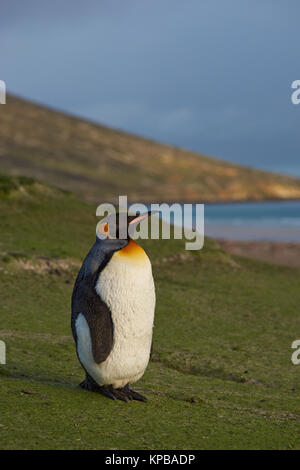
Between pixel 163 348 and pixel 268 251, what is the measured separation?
2397 cm

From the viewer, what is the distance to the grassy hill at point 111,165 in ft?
389

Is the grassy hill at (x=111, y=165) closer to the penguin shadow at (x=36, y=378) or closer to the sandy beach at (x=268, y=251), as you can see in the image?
the sandy beach at (x=268, y=251)

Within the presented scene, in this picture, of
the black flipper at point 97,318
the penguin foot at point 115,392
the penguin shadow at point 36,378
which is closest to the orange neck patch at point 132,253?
the black flipper at point 97,318

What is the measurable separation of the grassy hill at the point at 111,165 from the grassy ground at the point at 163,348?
296 ft

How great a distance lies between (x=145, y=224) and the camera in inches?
838

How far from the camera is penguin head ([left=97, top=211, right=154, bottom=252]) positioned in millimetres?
6953

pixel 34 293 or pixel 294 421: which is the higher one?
pixel 34 293

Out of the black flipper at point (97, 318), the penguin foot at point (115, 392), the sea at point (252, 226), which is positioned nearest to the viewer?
the black flipper at point (97, 318)

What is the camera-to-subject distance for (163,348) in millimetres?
11250

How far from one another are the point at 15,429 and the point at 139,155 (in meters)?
141

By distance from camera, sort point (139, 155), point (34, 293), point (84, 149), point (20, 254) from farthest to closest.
A: point (139, 155), point (84, 149), point (20, 254), point (34, 293)

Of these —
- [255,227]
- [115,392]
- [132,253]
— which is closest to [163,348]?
[115,392]

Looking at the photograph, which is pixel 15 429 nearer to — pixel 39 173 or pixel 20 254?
pixel 20 254
